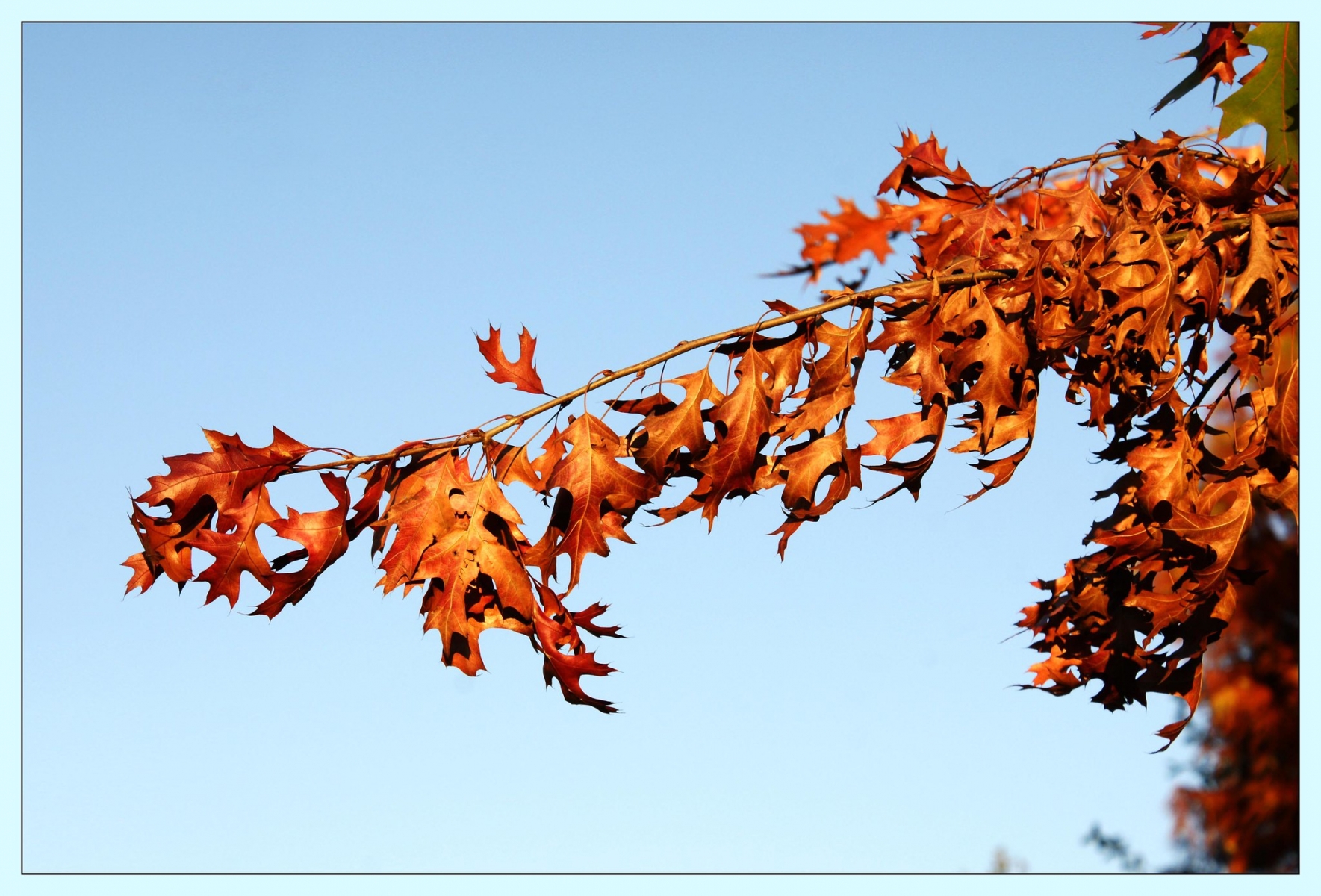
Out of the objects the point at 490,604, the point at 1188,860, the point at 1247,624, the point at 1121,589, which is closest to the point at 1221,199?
the point at 1121,589

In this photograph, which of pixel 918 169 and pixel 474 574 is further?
pixel 918 169

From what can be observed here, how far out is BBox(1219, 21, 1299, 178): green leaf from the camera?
352 centimetres

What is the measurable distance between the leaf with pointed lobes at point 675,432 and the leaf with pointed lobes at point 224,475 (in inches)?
34.6

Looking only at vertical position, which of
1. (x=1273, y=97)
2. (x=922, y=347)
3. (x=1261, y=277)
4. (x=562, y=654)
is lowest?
(x=562, y=654)

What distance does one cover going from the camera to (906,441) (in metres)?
2.98

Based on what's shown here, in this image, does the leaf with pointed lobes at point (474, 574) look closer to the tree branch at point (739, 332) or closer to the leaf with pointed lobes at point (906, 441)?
the tree branch at point (739, 332)

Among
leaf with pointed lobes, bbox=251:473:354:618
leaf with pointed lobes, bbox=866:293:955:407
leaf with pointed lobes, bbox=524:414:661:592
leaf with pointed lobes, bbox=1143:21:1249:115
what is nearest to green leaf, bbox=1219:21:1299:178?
leaf with pointed lobes, bbox=1143:21:1249:115

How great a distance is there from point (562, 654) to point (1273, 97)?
2669mm

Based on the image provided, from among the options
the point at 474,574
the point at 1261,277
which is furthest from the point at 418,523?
the point at 1261,277

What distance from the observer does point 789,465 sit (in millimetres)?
2939

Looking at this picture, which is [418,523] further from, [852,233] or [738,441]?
[852,233]

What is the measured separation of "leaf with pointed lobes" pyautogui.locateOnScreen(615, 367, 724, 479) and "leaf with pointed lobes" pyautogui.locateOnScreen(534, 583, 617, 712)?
1.36ft

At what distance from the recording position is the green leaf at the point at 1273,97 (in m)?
3.52

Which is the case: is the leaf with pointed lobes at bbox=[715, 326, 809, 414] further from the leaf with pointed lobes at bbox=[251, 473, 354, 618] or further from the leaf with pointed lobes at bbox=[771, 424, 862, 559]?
the leaf with pointed lobes at bbox=[251, 473, 354, 618]
